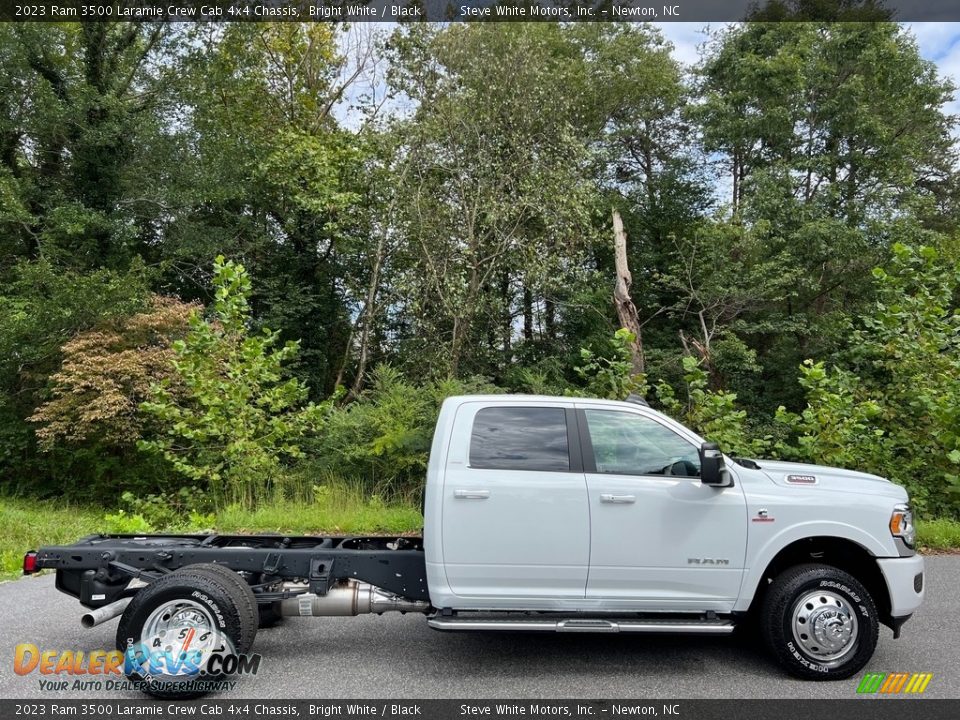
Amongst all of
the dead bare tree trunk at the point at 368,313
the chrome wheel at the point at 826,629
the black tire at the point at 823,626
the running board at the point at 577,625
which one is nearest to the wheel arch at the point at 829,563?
the black tire at the point at 823,626

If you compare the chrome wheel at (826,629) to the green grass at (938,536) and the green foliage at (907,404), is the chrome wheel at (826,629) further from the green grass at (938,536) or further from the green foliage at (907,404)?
the green foliage at (907,404)

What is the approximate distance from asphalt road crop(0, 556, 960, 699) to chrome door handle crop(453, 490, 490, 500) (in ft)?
4.03

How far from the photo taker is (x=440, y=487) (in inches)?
198

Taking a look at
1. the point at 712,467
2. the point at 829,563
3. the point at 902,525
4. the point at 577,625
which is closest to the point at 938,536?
the point at 829,563

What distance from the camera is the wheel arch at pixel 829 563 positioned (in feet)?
16.8

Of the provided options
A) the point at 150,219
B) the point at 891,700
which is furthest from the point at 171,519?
the point at 150,219

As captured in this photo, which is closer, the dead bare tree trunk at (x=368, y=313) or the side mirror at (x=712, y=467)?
the side mirror at (x=712, y=467)

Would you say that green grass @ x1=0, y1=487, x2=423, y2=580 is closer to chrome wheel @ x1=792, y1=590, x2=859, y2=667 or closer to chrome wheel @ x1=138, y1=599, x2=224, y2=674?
Result: chrome wheel @ x1=138, y1=599, x2=224, y2=674

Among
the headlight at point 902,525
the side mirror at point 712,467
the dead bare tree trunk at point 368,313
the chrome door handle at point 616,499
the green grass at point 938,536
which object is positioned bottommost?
the green grass at point 938,536

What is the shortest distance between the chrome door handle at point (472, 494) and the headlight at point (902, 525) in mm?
2869

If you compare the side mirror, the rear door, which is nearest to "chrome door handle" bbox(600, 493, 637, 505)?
the rear door

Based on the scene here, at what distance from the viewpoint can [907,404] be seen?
1161 cm

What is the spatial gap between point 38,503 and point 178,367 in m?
7.36

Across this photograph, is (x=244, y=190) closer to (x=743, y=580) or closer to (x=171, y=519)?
(x=171, y=519)
